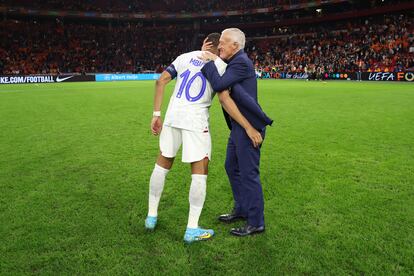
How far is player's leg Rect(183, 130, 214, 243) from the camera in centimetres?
332

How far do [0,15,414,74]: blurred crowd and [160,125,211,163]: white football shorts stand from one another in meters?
32.7

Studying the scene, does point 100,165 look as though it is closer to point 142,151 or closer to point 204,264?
point 142,151

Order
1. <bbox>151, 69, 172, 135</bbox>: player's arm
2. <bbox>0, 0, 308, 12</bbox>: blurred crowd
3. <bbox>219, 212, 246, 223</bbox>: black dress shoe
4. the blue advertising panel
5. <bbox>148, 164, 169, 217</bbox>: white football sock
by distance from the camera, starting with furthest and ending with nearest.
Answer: <bbox>0, 0, 308, 12</bbox>: blurred crowd → the blue advertising panel → <bbox>219, 212, 246, 223</bbox>: black dress shoe → <bbox>148, 164, 169, 217</bbox>: white football sock → <bbox>151, 69, 172, 135</bbox>: player's arm

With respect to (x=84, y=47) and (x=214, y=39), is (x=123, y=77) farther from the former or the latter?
(x=214, y=39)

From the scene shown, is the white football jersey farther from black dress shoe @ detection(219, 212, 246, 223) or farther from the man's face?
black dress shoe @ detection(219, 212, 246, 223)

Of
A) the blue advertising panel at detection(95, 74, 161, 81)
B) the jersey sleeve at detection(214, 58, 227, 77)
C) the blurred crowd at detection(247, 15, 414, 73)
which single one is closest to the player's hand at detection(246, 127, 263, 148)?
the jersey sleeve at detection(214, 58, 227, 77)

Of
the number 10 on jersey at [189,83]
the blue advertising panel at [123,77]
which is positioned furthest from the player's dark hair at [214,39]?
the blue advertising panel at [123,77]

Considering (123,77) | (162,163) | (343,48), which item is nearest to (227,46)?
(162,163)

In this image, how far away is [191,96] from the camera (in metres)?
3.37

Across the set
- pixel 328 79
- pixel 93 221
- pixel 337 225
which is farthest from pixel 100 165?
pixel 328 79

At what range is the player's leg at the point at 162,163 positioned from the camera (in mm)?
3463

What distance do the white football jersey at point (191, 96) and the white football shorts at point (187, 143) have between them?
65 millimetres

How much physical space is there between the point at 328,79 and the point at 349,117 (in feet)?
89.1

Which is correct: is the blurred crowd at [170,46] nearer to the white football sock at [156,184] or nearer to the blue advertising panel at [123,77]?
the blue advertising panel at [123,77]
